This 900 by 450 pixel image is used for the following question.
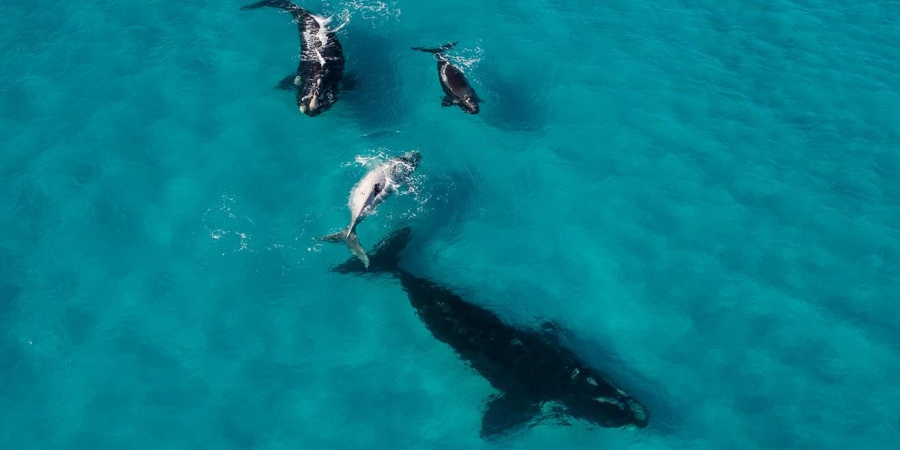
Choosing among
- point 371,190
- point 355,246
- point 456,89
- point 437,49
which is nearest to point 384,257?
point 355,246

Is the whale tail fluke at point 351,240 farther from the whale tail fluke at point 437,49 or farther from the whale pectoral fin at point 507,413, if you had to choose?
the whale tail fluke at point 437,49

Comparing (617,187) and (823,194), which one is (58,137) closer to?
(617,187)

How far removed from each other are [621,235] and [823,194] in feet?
27.7

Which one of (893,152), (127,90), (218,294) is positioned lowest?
(218,294)

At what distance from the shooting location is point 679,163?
1063 inches

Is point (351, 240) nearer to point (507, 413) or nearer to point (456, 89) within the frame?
point (507, 413)

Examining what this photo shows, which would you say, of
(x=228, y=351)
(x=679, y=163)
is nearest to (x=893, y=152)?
(x=679, y=163)

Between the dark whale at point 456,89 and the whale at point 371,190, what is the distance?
2782 millimetres

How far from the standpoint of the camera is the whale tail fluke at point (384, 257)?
936 inches

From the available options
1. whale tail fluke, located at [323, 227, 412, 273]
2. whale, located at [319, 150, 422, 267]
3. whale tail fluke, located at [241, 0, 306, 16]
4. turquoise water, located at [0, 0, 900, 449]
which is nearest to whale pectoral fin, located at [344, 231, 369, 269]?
whale, located at [319, 150, 422, 267]

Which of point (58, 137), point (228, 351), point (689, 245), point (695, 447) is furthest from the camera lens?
point (58, 137)

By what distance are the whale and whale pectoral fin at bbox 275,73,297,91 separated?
5547mm

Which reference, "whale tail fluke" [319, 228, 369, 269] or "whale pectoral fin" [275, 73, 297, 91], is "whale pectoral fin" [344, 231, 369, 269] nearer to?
"whale tail fluke" [319, 228, 369, 269]

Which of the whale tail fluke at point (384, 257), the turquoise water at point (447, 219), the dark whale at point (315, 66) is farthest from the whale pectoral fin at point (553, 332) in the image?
the dark whale at point (315, 66)
